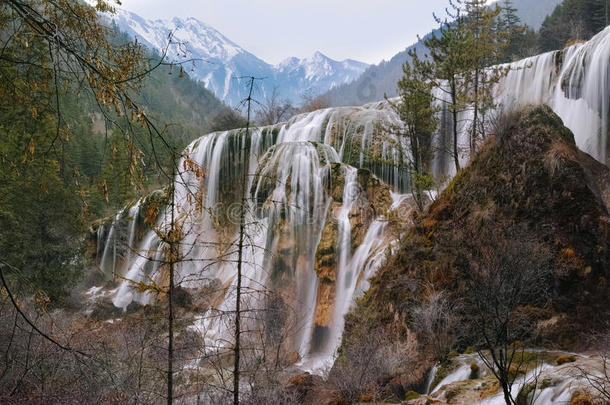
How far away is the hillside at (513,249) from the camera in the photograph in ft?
26.6

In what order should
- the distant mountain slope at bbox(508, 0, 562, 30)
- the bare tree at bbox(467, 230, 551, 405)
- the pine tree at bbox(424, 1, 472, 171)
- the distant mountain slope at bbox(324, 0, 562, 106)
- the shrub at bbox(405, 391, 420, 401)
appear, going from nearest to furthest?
the bare tree at bbox(467, 230, 551, 405)
the shrub at bbox(405, 391, 420, 401)
the pine tree at bbox(424, 1, 472, 171)
the distant mountain slope at bbox(508, 0, 562, 30)
the distant mountain slope at bbox(324, 0, 562, 106)

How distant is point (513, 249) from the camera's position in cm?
782

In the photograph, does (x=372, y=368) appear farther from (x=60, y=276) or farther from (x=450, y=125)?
(x=450, y=125)

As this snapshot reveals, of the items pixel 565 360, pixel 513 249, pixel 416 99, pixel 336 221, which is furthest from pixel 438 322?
pixel 336 221

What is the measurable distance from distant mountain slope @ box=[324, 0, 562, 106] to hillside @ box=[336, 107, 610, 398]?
383 feet

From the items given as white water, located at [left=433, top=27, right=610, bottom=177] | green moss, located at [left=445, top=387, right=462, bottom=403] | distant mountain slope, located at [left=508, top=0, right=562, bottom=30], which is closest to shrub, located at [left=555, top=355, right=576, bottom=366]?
green moss, located at [left=445, top=387, right=462, bottom=403]

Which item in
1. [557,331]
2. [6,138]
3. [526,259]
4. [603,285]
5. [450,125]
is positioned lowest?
[557,331]

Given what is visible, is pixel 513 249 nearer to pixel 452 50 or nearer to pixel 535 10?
pixel 452 50

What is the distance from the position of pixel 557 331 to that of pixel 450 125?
15.9 meters

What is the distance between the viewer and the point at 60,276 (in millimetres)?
16797

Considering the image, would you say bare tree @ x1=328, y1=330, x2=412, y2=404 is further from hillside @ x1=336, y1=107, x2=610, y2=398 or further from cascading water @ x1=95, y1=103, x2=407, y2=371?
cascading water @ x1=95, y1=103, x2=407, y2=371

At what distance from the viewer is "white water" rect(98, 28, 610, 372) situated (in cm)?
1464

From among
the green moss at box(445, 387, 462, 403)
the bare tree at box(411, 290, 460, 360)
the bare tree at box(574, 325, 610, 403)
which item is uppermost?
the bare tree at box(574, 325, 610, 403)

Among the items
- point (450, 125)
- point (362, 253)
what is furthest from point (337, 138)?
point (362, 253)
